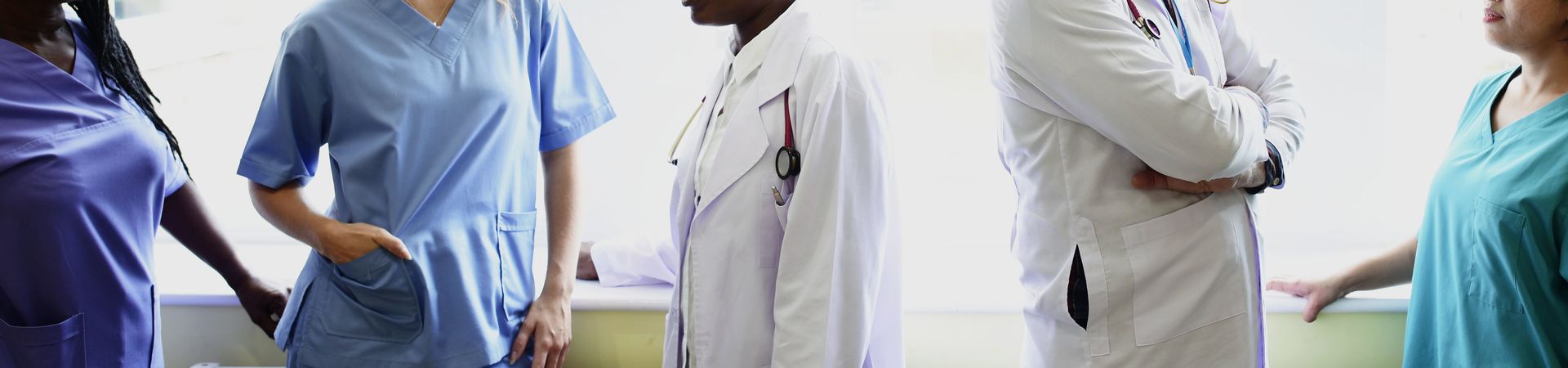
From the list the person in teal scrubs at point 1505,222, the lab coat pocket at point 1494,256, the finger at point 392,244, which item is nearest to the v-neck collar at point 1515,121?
the person in teal scrubs at point 1505,222

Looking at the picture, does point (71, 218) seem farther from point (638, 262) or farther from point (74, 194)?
point (638, 262)

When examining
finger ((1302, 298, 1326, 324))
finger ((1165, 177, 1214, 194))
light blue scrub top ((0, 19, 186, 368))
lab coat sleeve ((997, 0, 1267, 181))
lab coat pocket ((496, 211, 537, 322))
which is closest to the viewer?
lab coat sleeve ((997, 0, 1267, 181))

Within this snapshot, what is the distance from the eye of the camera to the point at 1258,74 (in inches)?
60.9

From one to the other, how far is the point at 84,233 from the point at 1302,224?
2596 mm

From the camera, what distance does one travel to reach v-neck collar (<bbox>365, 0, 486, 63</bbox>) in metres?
1.52

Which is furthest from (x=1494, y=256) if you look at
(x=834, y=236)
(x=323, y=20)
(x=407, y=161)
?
(x=323, y=20)

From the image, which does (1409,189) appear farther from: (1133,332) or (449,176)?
(449,176)

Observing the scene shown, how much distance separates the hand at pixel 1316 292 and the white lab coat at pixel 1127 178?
73 cm

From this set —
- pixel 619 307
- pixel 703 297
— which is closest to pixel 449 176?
pixel 703 297

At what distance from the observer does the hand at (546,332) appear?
1.57 metres

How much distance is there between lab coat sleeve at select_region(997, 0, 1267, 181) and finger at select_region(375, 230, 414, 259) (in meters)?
0.86

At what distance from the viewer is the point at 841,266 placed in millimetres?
1326

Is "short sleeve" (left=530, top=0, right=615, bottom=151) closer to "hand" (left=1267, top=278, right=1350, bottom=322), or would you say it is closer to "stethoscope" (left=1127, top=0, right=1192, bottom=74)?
"stethoscope" (left=1127, top=0, right=1192, bottom=74)

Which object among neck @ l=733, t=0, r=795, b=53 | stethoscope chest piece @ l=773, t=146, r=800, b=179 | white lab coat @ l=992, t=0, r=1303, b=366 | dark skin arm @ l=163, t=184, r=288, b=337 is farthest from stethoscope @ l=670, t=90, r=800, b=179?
dark skin arm @ l=163, t=184, r=288, b=337
